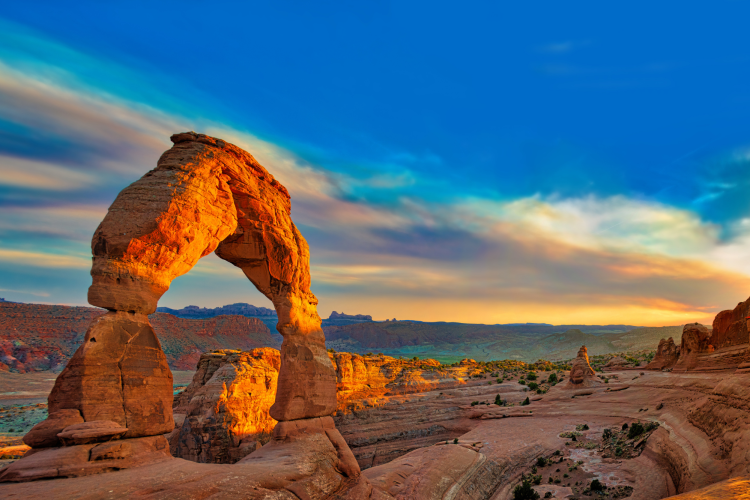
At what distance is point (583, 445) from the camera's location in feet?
76.8

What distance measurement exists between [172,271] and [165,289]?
0.57 meters

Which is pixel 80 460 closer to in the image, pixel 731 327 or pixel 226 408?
pixel 226 408

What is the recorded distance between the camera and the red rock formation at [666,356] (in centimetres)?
3569

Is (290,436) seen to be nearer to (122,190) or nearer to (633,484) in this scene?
(122,190)

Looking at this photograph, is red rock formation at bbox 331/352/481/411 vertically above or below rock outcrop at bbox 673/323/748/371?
below

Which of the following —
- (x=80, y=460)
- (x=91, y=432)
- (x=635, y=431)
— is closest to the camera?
(x=80, y=460)

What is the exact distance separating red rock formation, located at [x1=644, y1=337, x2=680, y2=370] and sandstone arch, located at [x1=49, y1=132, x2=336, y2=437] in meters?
36.9

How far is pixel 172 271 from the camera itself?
442 inches

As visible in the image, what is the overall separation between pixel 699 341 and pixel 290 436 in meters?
29.7

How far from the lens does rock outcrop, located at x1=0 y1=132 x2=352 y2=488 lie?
360 inches

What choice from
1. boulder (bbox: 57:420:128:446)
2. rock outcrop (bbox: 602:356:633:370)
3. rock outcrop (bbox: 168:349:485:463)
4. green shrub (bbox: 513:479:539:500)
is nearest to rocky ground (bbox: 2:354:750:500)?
green shrub (bbox: 513:479:539:500)

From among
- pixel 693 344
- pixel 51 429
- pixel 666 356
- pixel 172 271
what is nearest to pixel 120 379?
pixel 51 429

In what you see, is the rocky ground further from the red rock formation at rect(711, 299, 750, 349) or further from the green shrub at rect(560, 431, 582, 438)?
the red rock formation at rect(711, 299, 750, 349)

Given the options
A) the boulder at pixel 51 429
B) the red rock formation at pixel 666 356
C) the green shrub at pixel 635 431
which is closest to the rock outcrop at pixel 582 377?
the red rock formation at pixel 666 356
